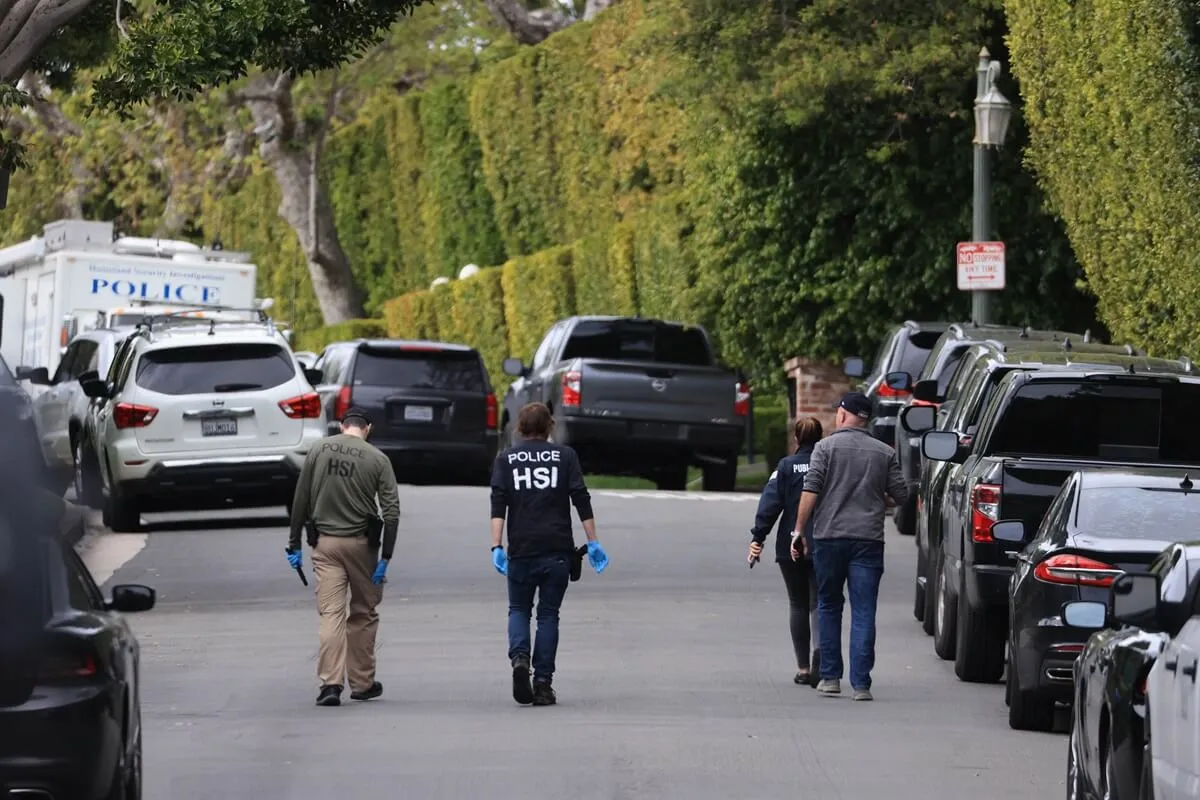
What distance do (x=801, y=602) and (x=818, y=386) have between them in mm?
18405

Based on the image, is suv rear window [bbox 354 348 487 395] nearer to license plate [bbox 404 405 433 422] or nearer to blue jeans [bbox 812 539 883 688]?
license plate [bbox 404 405 433 422]

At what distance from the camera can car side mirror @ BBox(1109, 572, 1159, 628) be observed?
8.30 meters

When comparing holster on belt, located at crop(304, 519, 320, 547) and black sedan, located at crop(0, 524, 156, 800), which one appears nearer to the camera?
black sedan, located at crop(0, 524, 156, 800)

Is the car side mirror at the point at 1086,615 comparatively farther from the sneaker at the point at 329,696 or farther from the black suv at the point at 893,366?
the black suv at the point at 893,366

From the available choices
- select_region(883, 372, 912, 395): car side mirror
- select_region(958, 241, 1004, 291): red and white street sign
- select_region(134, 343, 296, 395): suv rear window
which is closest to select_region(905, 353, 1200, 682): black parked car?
select_region(883, 372, 912, 395): car side mirror

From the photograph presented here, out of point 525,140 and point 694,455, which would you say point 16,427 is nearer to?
point 694,455

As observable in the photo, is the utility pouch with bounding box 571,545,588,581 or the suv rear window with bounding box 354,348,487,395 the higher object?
the utility pouch with bounding box 571,545,588,581

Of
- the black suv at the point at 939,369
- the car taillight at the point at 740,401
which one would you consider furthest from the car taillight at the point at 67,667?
the car taillight at the point at 740,401

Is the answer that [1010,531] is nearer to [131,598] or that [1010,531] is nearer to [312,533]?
[312,533]

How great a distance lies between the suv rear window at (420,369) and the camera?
30.2 m

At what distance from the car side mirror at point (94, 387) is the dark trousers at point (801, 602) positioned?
11.0 m

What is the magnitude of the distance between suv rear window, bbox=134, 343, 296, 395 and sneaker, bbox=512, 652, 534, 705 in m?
10.9

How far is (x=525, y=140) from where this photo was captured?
4975 cm

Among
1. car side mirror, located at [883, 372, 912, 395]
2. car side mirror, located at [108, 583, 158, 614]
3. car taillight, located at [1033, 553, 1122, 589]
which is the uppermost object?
car side mirror, located at [108, 583, 158, 614]
